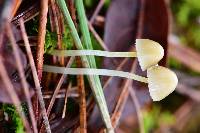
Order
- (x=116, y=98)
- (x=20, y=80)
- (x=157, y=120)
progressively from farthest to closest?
1. (x=157, y=120)
2. (x=116, y=98)
3. (x=20, y=80)

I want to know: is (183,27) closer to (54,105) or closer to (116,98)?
(116,98)

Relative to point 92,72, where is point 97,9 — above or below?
above

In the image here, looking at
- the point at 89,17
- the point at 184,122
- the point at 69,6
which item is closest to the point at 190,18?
the point at 184,122

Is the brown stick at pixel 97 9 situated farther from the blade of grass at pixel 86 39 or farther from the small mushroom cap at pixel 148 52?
the small mushroom cap at pixel 148 52

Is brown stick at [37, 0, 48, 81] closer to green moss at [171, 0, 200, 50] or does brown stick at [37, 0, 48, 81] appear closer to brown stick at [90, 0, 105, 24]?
brown stick at [90, 0, 105, 24]

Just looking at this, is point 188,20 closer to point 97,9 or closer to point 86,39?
point 97,9

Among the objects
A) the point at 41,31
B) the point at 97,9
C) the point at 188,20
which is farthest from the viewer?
the point at 188,20

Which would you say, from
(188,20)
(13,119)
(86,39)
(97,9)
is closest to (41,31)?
(86,39)
